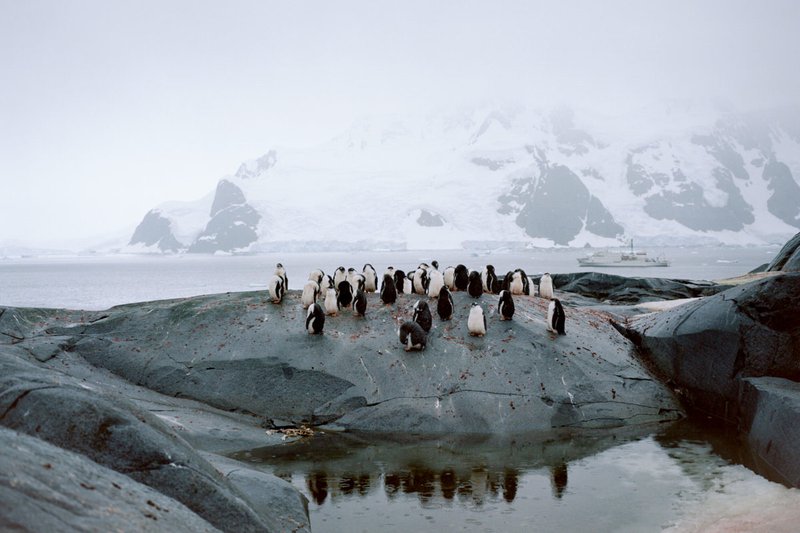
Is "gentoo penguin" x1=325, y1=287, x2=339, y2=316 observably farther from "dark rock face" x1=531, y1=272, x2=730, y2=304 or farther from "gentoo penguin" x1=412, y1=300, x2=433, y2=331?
"dark rock face" x1=531, y1=272, x2=730, y2=304

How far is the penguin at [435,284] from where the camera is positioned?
1812 cm

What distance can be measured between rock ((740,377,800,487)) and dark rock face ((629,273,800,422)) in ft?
1.55

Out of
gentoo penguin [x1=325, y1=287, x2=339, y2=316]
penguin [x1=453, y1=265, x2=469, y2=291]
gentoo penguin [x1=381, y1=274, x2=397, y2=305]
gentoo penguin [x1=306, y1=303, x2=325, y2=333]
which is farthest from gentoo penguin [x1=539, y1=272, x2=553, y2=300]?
gentoo penguin [x1=306, y1=303, x2=325, y2=333]

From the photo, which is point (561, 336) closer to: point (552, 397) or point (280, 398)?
point (552, 397)

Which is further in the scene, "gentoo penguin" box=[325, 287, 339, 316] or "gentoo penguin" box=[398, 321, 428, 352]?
"gentoo penguin" box=[325, 287, 339, 316]

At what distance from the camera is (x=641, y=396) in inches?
623

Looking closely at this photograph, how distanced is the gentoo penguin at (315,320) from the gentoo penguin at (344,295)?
5.89 feet

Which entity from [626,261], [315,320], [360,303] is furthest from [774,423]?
[626,261]

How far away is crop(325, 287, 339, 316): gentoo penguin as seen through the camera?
687 inches

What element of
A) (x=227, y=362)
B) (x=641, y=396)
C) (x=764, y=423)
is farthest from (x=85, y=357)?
(x=764, y=423)

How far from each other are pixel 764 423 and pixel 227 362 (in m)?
Result: 11.5

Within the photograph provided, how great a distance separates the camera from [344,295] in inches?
717

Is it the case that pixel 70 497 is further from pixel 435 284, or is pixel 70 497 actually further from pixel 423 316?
pixel 435 284

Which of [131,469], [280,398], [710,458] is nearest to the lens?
[131,469]
